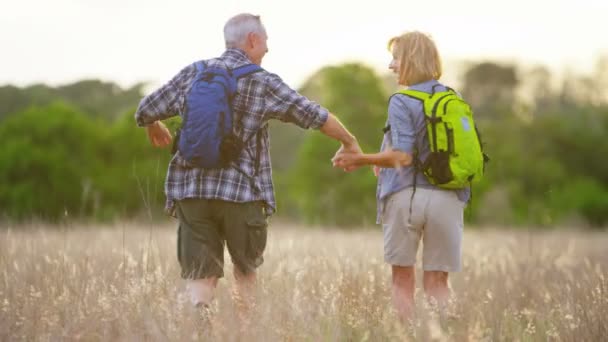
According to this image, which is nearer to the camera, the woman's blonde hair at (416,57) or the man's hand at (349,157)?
the woman's blonde hair at (416,57)

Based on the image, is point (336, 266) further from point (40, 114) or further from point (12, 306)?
point (40, 114)

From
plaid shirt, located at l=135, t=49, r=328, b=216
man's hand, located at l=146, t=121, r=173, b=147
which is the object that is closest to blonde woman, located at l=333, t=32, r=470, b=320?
plaid shirt, located at l=135, t=49, r=328, b=216

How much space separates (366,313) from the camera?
15.4 feet

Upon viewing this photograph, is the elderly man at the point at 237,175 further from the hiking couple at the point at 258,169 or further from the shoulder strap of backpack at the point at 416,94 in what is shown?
the shoulder strap of backpack at the point at 416,94

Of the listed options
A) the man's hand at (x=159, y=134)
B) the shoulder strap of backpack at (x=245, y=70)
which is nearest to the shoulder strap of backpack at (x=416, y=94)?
the shoulder strap of backpack at (x=245, y=70)

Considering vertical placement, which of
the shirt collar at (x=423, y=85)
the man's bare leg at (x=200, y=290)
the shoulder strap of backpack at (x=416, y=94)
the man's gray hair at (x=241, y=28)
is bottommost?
the man's bare leg at (x=200, y=290)

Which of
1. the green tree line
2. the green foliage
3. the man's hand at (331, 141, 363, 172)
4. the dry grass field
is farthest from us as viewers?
the green foliage

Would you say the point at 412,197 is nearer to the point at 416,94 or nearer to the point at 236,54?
the point at 416,94

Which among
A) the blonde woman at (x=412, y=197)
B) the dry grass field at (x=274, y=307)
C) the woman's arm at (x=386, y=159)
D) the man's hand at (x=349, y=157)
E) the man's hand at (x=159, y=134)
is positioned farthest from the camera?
the man's hand at (x=159, y=134)

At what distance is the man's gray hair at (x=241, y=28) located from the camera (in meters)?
4.59

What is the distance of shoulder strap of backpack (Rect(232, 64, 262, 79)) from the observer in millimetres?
4473

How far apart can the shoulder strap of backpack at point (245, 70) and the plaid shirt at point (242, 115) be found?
28mm

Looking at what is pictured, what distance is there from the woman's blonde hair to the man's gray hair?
916 millimetres

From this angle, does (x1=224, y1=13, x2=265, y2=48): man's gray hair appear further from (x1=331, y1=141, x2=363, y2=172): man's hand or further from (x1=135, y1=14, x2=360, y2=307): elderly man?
(x1=331, y1=141, x2=363, y2=172): man's hand
